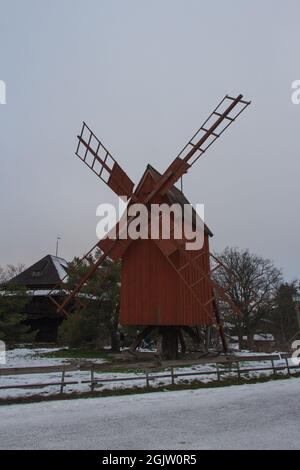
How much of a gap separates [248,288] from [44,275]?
19.6 m

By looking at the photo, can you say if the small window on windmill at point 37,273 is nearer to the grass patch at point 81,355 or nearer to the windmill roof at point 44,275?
the windmill roof at point 44,275

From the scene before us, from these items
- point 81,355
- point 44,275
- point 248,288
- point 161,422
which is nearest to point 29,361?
point 81,355

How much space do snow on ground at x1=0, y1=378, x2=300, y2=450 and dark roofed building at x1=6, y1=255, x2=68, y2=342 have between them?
25089 millimetres

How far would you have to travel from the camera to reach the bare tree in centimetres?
3756

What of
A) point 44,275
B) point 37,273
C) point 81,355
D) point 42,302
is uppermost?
point 37,273

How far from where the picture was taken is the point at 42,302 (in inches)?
1384

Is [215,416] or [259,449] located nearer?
[259,449]

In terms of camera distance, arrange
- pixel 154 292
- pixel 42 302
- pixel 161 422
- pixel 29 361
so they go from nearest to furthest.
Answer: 1. pixel 161 422
2. pixel 154 292
3. pixel 29 361
4. pixel 42 302

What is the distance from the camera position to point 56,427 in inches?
311

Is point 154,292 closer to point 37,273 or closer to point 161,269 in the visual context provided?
point 161,269

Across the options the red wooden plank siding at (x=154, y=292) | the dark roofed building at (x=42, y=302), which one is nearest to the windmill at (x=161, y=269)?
the red wooden plank siding at (x=154, y=292)
